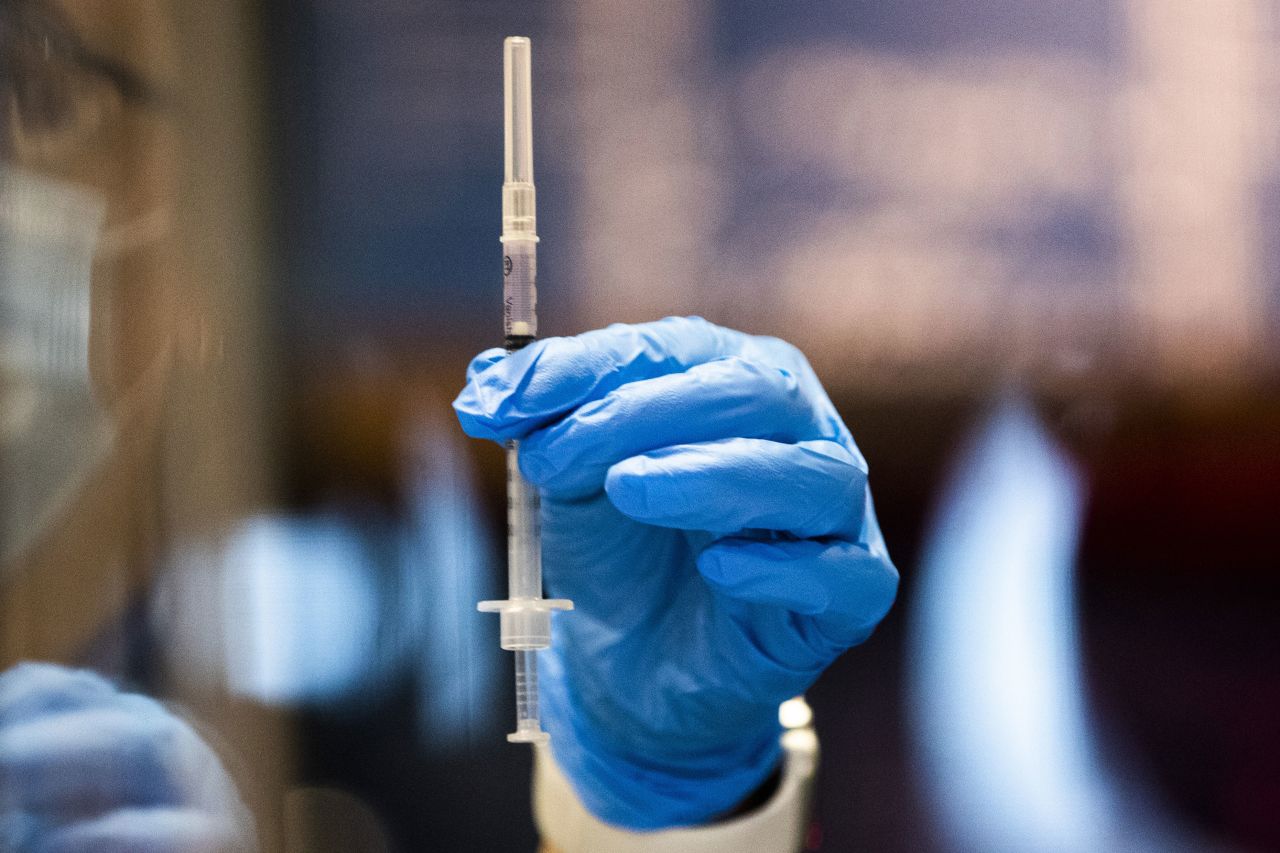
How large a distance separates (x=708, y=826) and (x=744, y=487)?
0.38m

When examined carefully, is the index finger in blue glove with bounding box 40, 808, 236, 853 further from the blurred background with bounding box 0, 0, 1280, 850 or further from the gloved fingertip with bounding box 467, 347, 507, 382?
the gloved fingertip with bounding box 467, 347, 507, 382

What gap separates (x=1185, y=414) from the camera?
125 cm


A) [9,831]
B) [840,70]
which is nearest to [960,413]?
[840,70]

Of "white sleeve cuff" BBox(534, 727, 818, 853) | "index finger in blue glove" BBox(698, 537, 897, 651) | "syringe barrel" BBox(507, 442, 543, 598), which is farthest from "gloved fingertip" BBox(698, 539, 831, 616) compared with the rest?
"white sleeve cuff" BBox(534, 727, 818, 853)

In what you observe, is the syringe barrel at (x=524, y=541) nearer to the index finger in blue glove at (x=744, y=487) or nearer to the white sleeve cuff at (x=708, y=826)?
the index finger in blue glove at (x=744, y=487)

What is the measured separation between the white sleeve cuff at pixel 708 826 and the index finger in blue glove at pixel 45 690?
2.02 feet

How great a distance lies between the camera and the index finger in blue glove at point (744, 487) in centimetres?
61

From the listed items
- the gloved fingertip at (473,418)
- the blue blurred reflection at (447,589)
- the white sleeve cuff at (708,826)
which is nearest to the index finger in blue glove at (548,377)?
the gloved fingertip at (473,418)

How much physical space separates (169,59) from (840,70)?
800 mm

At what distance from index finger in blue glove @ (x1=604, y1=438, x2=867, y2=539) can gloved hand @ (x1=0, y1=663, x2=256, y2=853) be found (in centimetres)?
87

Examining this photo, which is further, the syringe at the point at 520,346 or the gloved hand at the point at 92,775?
the gloved hand at the point at 92,775

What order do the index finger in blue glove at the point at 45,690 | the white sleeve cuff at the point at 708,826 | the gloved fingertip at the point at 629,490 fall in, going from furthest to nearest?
1. the index finger in blue glove at the point at 45,690
2. the white sleeve cuff at the point at 708,826
3. the gloved fingertip at the point at 629,490

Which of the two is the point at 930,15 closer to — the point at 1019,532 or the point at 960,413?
the point at 960,413

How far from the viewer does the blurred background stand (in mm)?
1188
